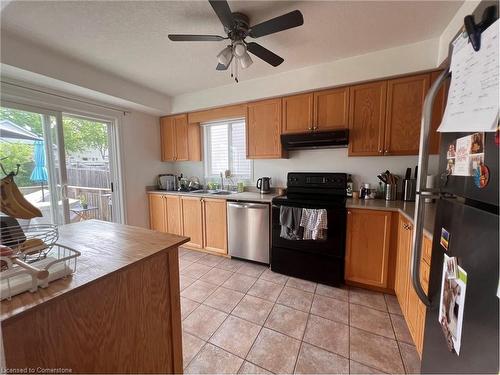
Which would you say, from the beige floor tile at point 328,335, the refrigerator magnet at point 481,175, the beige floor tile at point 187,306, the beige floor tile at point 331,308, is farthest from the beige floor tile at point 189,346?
the refrigerator magnet at point 481,175

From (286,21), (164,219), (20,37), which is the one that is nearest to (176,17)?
(286,21)

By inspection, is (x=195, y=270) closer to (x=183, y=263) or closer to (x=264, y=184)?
(x=183, y=263)

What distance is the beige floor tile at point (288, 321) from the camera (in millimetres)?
1620

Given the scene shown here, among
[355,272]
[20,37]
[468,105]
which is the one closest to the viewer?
[468,105]

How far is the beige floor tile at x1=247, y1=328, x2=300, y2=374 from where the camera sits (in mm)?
1344

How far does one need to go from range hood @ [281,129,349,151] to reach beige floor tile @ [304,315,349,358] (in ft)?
5.93

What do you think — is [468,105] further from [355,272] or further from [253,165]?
[253,165]

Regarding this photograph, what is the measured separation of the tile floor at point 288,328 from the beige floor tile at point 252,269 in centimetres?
10

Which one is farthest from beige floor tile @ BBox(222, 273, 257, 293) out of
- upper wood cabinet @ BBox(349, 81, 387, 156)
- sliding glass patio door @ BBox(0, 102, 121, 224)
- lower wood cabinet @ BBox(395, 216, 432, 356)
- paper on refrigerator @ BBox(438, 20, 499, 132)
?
paper on refrigerator @ BBox(438, 20, 499, 132)

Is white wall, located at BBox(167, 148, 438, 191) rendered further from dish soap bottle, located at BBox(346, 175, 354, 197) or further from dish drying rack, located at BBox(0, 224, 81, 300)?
dish drying rack, located at BBox(0, 224, 81, 300)

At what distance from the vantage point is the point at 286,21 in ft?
4.28

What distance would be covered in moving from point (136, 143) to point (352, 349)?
3.66 m

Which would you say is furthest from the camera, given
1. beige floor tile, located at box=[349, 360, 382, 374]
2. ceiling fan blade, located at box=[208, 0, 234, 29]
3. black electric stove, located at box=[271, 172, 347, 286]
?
black electric stove, located at box=[271, 172, 347, 286]

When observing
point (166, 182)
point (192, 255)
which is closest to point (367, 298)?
point (192, 255)
